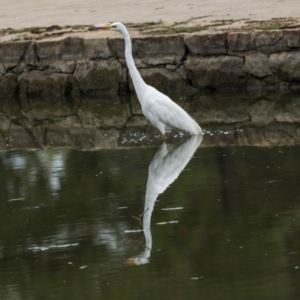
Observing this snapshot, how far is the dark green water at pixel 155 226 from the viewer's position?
5598mm

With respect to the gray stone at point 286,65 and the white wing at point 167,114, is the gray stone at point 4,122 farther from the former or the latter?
the gray stone at point 286,65

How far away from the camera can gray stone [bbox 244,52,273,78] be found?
1355 cm

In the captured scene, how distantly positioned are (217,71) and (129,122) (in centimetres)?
196

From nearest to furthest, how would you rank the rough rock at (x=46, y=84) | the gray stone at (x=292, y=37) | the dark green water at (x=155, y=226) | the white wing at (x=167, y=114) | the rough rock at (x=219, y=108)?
1. the dark green water at (x=155, y=226)
2. the white wing at (x=167, y=114)
3. the rough rock at (x=219, y=108)
4. the gray stone at (x=292, y=37)
5. the rough rock at (x=46, y=84)

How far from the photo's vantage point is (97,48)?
14633 millimetres

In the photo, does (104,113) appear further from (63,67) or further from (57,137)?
(63,67)

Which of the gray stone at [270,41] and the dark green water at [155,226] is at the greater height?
the gray stone at [270,41]

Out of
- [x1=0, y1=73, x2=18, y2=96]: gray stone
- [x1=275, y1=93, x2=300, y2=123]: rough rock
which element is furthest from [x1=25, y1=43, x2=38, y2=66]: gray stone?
[x1=275, y1=93, x2=300, y2=123]: rough rock

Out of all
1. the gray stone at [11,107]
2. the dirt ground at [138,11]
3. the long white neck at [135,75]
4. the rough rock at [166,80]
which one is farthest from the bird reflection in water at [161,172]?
the dirt ground at [138,11]

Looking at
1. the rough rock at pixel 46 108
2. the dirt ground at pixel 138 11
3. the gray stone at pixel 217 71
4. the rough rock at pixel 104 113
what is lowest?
the rough rock at pixel 46 108

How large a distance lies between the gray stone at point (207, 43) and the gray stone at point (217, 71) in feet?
0.34

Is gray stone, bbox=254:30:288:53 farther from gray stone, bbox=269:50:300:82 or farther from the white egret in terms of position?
the white egret

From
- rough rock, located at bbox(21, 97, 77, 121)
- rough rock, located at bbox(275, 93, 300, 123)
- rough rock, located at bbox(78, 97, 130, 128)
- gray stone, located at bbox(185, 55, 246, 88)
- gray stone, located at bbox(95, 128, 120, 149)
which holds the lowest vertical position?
rough rock, located at bbox(21, 97, 77, 121)

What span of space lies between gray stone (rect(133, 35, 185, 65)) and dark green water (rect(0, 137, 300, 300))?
4.23 metres
